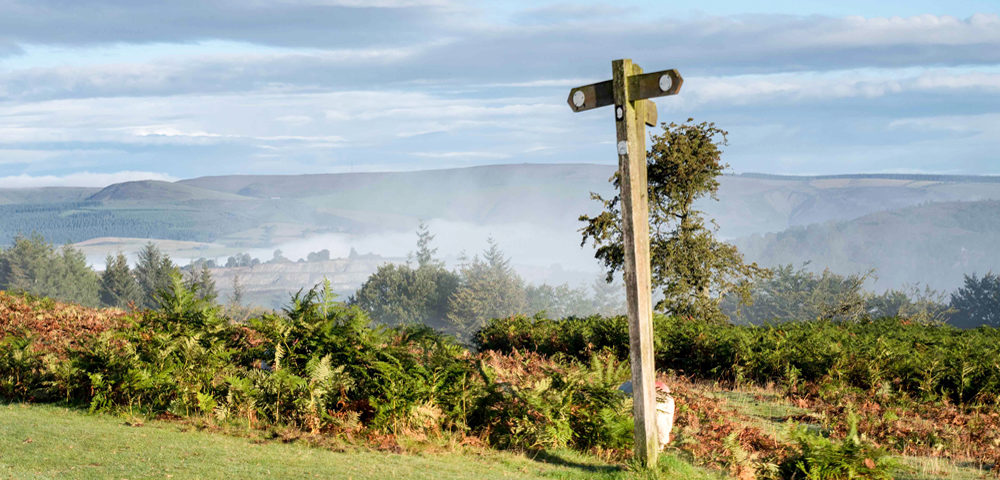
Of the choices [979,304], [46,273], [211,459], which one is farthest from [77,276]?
[979,304]

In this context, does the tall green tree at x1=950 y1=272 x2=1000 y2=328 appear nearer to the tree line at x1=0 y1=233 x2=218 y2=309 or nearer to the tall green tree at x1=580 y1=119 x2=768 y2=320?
the tall green tree at x1=580 y1=119 x2=768 y2=320

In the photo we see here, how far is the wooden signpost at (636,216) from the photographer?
26.5ft

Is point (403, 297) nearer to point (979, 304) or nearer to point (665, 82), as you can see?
point (979, 304)

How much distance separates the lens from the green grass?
23.7ft

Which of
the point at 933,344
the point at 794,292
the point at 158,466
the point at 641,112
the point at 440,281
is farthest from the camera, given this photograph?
the point at 440,281

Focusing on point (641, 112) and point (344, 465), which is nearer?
point (344, 465)

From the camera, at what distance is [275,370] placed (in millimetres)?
9227

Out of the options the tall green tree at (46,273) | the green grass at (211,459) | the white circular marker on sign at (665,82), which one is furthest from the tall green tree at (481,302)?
the white circular marker on sign at (665,82)

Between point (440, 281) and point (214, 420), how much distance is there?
277 ft

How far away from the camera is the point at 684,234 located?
77.7 ft

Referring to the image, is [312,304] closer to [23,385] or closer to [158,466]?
[158,466]

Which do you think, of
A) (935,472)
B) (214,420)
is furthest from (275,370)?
(935,472)

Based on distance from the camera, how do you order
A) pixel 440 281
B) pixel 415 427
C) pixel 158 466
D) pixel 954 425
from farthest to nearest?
pixel 440 281, pixel 954 425, pixel 415 427, pixel 158 466

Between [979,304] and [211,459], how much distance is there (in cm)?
8866
